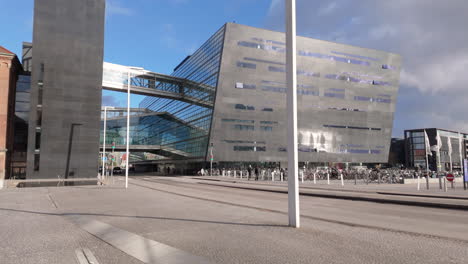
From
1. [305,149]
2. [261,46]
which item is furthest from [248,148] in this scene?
[261,46]

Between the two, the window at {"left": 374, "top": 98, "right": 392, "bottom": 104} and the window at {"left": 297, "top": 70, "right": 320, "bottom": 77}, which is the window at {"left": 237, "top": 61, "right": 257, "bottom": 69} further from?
the window at {"left": 374, "top": 98, "right": 392, "bottom": 104}

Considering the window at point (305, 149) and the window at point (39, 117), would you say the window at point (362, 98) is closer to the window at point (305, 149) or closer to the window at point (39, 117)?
the window at point (305, 149)

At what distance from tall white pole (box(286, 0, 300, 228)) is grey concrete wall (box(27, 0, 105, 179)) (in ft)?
→ 113

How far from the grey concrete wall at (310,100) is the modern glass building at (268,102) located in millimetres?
196

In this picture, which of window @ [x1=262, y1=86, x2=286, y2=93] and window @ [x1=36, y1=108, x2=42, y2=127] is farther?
window @ [x1=262, y1=86, x2=286, y2=93]

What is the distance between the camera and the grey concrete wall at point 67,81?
35.2 metres

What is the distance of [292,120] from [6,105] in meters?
46.0

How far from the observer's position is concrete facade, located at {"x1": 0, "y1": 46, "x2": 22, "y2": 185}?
1596 inches

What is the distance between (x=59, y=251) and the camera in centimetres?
619

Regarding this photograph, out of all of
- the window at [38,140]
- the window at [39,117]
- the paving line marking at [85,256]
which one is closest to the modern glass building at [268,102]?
the window at [39,117]

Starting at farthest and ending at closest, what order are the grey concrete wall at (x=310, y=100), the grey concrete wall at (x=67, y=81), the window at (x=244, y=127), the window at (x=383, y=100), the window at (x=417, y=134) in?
the window at (x=417, y=134) < the window at (x=383, y=100) < the window at (x=244, y=127) < the grey concrete wall at (x=310, y=100) < the grey concrete wall at (x=67, y=81)

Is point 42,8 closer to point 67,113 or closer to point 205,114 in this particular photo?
point 67,113

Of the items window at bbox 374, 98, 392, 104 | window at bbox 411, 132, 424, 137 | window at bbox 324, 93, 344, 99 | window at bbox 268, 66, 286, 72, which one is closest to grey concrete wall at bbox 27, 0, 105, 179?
window at bbox 268, 66, 286, 72

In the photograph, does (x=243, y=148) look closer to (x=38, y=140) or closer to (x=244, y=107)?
(x=244, y=107)
